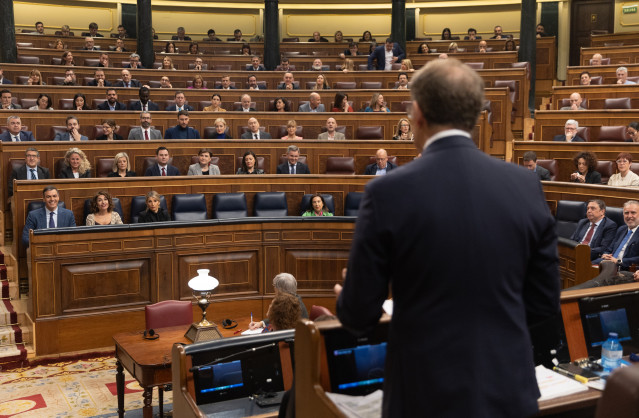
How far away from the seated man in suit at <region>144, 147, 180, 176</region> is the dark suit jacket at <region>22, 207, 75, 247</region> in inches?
45.8

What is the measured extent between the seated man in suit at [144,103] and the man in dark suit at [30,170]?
220 centimetres

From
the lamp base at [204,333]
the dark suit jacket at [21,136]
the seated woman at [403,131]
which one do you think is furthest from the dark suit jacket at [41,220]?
the seated woman at [403,131]

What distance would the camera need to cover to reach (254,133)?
7918 mm

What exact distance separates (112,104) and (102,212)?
9.65ft

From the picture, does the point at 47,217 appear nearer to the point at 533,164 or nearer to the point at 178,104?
the point at 178,104

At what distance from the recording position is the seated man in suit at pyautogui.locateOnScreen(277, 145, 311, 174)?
7.09m

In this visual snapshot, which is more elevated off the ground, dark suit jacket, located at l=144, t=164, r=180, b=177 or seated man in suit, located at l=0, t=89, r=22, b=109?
seated man in suit, located at l=0, t=89, r=22, b=109

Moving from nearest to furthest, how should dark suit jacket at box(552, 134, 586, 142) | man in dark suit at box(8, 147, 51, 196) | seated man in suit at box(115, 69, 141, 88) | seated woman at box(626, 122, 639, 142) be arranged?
man in dark suit at box(8, 147, 51, 196) < seated woman at box(626, 122, 639, 142) < dark suit jacket at box(552, 134, 586, 142) < seated man in suit at box(115, 69, 141, 88)

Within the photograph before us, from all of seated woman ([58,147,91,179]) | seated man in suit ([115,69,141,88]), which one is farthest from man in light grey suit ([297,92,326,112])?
seated woman ([58,147,91,179])

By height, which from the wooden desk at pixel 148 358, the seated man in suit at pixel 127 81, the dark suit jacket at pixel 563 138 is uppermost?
the seated man in suit at pixel 127 81

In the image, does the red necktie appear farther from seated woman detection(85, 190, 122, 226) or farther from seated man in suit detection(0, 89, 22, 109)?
seated man in suit detection(0, 89, 22, 109)

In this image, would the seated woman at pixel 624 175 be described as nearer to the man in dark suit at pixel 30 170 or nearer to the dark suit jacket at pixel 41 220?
the dark suit jacket at pixel 41 220

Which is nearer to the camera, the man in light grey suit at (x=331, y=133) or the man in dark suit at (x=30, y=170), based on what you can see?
the man in dark suit at (x=30, y=170)

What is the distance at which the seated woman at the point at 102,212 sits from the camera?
Answer: 592 cm
